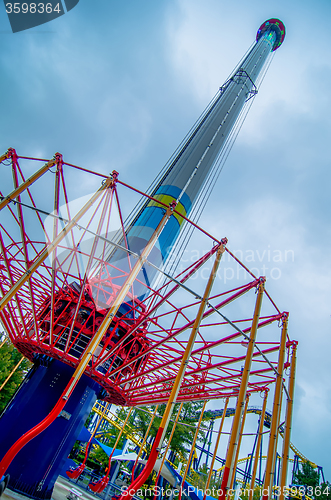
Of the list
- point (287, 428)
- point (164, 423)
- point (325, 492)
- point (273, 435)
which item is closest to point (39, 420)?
point (164, 423)

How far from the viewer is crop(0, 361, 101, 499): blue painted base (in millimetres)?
11562

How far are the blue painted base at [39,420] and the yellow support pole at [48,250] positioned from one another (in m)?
7.45

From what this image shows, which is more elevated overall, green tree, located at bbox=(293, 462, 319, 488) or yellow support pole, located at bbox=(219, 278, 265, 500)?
green tree, located at bbox=(293, 462, 319, 488)

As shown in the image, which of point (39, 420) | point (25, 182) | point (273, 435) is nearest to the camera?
point (273, 435)

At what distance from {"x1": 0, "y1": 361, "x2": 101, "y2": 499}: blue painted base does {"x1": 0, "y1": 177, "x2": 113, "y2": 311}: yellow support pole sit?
7452 mm

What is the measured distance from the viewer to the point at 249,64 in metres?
32.8

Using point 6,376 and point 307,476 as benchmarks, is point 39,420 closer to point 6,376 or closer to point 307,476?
point 6,376

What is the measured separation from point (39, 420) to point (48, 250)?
8.73 m

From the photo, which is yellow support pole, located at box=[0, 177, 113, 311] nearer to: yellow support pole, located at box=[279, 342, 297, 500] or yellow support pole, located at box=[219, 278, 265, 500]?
yellow support pole, located at box=[219, 278, 265, 500]

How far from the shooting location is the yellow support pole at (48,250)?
780 centimetres

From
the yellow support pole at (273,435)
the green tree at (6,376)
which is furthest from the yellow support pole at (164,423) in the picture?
the green tree at (6,376)

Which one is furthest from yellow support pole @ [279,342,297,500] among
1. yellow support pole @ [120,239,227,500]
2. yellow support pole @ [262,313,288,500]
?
yellow support pole @ [120,239,227,500]

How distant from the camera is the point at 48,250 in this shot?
861 cm

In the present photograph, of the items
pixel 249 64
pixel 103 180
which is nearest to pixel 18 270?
pixel 103 180
